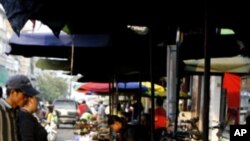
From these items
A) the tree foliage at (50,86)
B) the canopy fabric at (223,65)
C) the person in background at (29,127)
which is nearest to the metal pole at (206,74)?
the person in background at (29,127)

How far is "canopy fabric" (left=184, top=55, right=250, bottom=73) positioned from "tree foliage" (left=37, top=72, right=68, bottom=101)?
80.4m

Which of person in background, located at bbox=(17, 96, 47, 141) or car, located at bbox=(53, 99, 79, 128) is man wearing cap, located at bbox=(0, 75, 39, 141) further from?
car, located at bbox=(53, 99, 79, 128)

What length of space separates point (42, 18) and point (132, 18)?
0.91 m

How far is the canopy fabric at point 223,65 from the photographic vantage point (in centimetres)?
662

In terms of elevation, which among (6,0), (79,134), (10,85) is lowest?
(79,134)

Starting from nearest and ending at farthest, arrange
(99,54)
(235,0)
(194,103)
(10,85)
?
(235,0) < (10,85) < (99,54) < (194,103)

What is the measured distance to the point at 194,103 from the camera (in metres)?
20.5

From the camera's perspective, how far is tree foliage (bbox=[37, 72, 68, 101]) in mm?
88062

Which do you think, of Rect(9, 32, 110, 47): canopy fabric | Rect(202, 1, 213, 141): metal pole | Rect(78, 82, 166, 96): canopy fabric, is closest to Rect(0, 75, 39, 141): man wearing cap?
Rect(9, 32, 110, 47): canopy fabric

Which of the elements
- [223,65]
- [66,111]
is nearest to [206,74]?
[223,65]

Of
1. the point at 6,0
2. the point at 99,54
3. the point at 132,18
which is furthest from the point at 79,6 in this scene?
the point at 99,54

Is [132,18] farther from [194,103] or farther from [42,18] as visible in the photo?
[194,103]

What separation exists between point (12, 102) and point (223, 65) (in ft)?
10.6

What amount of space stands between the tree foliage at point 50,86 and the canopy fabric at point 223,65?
8043 cm
